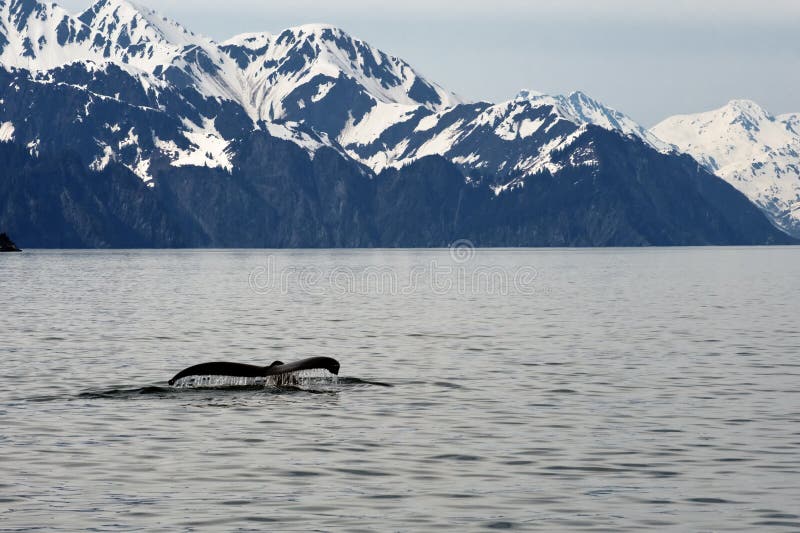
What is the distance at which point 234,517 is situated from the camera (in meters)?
23.6

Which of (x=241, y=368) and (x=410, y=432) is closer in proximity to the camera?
(x=410, y=432)

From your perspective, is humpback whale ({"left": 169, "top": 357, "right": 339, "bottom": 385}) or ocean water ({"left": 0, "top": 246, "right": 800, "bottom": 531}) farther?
humpback whale ({"left": 169, "top": 357, "right": 339, "bottom": 385})

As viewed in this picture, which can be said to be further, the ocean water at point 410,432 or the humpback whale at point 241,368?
the humpback whale at point 241,368

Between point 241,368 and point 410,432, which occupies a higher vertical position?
point 241,368

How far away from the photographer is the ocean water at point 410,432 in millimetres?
24359

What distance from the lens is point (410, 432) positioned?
3406 centimetres

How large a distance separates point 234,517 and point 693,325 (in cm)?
6130

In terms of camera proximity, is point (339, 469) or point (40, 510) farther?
point (339, 469)

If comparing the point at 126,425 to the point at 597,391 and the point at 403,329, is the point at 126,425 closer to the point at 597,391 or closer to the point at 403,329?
the point at 597,391

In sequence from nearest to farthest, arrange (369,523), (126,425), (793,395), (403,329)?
1. (369,523)
2. (126,425)
3. (793,395)
4. (403,329)

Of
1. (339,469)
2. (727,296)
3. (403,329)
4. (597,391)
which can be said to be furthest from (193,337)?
(727,296)

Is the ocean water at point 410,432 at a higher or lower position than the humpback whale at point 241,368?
lower

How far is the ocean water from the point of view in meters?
24.4

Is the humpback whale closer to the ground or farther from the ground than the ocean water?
farther from the ground
